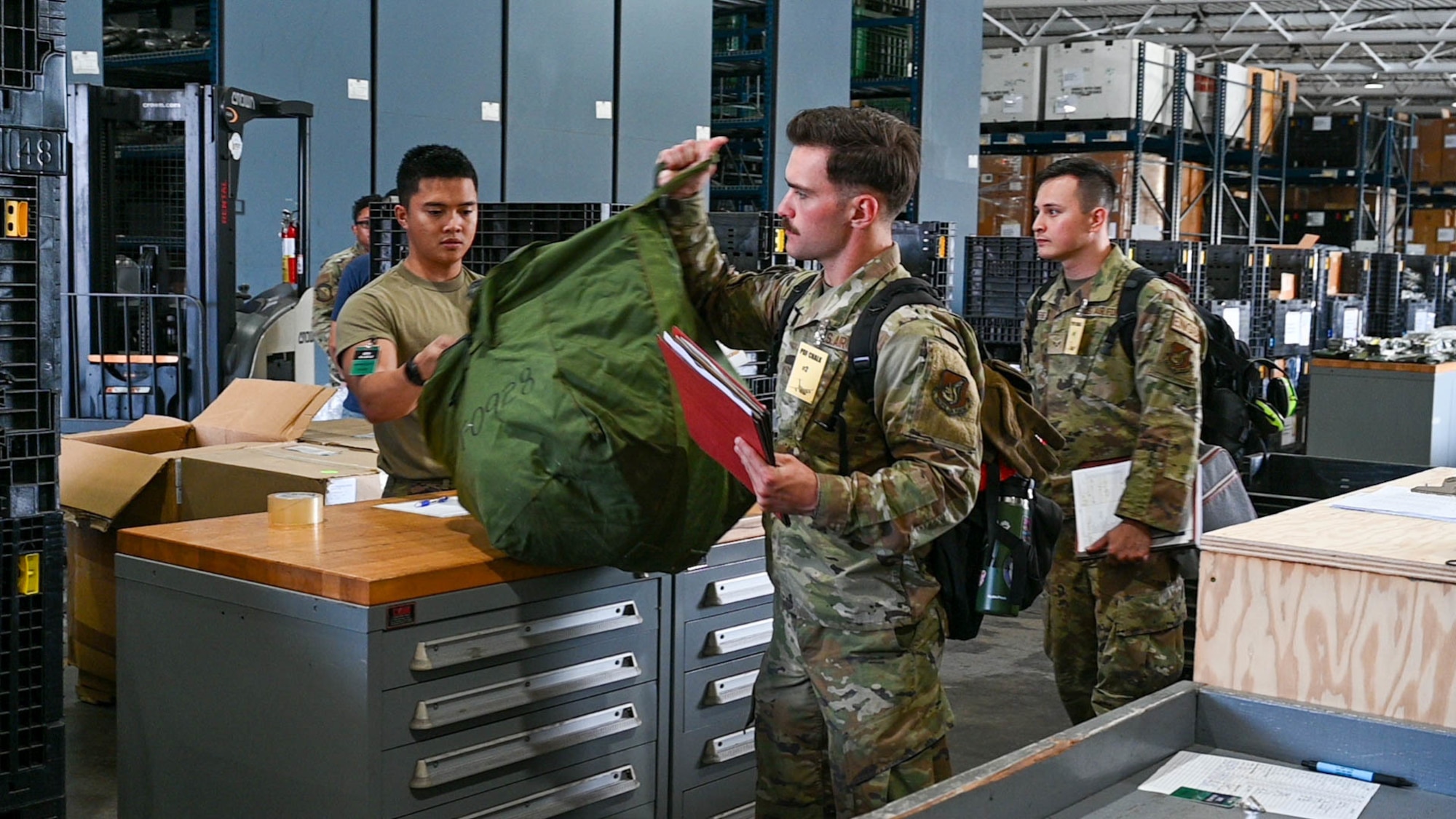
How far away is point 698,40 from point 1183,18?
1178cm

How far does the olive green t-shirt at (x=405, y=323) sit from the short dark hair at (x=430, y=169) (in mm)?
188

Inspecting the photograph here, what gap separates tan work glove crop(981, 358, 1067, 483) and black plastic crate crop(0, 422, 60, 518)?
6.33 feet

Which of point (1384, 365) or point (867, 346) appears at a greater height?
point (867, 346)

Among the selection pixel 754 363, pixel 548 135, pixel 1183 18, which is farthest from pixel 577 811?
pixel 1183 18

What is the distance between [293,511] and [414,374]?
1.29ft

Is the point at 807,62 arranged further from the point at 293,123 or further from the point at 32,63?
the point at 32,63

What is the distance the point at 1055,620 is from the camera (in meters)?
3.66

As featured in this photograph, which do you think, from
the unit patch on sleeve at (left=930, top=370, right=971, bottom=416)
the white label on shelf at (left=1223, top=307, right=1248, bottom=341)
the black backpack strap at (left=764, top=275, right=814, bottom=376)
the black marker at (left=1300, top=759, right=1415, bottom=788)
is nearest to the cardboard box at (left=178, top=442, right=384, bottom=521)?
the black backpack strap at (left=764, top=275, right=814, bottom=376)

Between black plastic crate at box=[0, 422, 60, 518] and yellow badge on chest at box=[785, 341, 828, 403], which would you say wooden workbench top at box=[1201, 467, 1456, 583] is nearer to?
yellow badge on chest at box=[785, 341, 828, 403]

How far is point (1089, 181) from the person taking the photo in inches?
144

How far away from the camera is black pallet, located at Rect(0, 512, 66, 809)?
2.87 metres

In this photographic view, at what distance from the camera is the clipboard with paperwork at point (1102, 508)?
3.46 meters

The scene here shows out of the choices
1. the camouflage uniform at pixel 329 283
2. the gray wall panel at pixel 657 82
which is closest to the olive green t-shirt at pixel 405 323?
the camouflage uniform at pixel 329 283

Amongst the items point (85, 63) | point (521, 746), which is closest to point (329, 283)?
point (85, 63)
